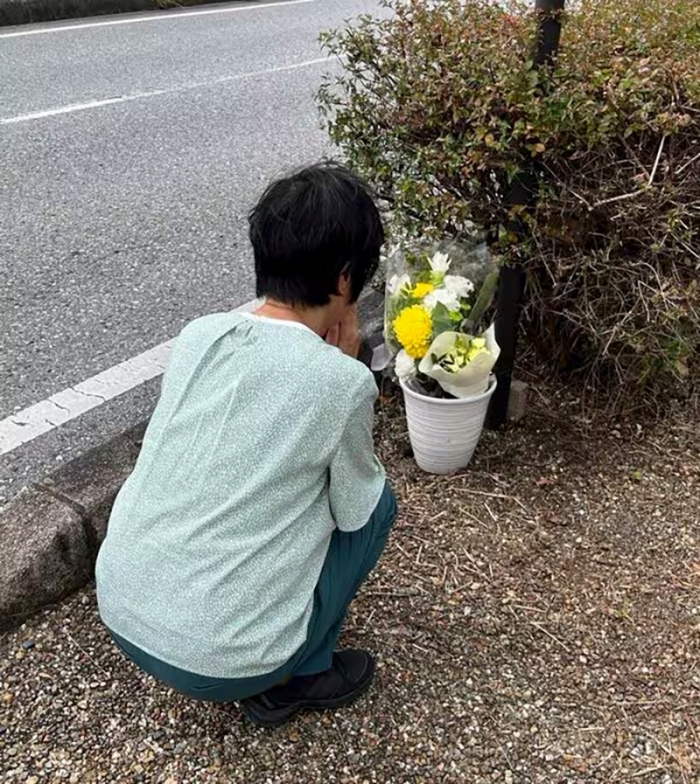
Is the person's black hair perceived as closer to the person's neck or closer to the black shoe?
the person's neck

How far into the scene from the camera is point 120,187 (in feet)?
15.8

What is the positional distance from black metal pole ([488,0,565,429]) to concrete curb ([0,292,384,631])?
1106 millimetres

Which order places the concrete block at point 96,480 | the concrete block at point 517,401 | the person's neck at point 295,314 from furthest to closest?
the concrete block at point 517,401 → the concrete block at point 96,480 → the person's neck at point 295,314

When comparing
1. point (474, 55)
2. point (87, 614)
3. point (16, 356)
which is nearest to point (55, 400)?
point (16, 356)

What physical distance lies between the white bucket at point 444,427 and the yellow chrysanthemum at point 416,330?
0.15 meters

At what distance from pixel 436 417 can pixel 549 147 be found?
0.78 m

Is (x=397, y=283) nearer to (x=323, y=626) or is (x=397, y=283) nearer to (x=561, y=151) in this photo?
(x=561, y=151)

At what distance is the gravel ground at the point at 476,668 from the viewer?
178 cm

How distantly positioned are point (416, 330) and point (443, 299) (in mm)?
123

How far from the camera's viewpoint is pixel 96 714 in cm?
185

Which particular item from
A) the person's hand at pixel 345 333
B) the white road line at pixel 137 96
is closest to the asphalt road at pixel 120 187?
the white road line at pixel 137 96

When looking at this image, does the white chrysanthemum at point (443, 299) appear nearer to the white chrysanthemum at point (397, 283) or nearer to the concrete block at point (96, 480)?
the white chrysanthemum at point (397, 283)

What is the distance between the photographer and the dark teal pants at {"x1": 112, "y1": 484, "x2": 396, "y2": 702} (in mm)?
1593

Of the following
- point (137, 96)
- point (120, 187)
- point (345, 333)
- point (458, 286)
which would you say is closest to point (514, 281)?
point (458, 286)
